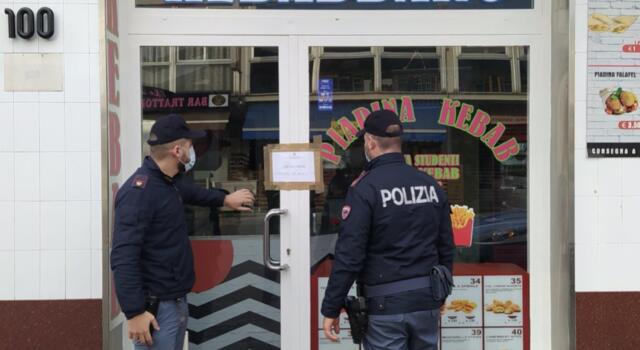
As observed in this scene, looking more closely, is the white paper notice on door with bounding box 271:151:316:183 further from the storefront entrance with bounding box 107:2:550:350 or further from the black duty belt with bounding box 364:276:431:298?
the black duty belt with bounding box 364:276:431:298

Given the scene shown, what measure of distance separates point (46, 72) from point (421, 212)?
7.76 feet

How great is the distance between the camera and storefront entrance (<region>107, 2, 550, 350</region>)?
420 centimetres

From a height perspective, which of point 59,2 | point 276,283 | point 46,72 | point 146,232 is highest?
point 59,2

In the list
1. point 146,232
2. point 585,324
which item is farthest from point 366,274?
point 585,324

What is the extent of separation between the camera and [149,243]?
10.4ft

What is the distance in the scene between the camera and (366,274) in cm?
318

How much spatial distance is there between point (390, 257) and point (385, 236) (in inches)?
4.2

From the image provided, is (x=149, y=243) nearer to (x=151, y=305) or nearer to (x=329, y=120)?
(x=151, y=305)

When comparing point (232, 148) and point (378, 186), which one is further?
point (232, 148)

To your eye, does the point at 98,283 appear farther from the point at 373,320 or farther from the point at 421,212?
the point at 421,212

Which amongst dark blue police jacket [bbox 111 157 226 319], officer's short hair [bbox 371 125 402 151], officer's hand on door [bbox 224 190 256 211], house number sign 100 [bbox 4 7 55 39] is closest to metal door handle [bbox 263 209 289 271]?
officer's hand on door [bbox 224 190 256 211]

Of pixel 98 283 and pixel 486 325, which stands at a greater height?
pixel 98 283

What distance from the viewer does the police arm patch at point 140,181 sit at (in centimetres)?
316

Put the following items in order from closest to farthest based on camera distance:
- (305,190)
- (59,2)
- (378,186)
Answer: (378,186), (59,2), (305,190)
